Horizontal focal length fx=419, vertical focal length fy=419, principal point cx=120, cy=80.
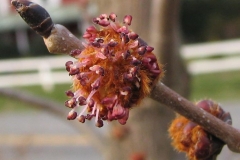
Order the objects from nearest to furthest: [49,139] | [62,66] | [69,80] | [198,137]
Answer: [198,137] < [49,139] < [69,80] < [62,66]

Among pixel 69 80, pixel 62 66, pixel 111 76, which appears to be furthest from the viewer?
pixel 62 66

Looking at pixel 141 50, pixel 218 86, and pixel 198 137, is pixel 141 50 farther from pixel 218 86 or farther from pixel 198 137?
pixel 218 86

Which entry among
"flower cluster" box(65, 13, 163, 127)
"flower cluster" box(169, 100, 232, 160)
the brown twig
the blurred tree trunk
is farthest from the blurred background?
"flower cluster" box(65, 13, 163, 127)

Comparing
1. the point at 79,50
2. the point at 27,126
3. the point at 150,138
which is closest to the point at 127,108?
the point at 79,50

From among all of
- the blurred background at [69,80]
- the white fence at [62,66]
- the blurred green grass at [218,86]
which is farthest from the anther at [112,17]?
the white fence at [62,66]

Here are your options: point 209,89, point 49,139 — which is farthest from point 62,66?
point 209,89

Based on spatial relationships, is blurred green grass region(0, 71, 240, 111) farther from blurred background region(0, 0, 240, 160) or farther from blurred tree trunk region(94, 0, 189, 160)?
blurred tree trunk region(94, 0, 189, 160)
